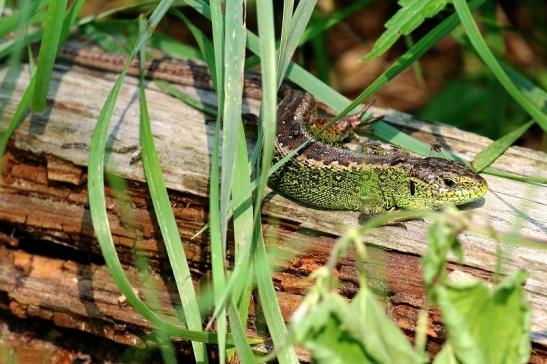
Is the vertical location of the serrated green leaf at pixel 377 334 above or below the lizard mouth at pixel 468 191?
below

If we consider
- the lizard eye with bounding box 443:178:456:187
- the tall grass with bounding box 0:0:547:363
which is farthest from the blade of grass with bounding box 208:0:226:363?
the lizard eye with bounding box 443:178:456:187

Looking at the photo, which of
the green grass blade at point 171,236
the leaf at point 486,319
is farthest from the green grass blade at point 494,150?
the leaf at point 486,319

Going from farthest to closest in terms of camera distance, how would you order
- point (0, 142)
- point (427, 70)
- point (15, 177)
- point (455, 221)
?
point (427, 70) → point (15, 177) → point (0, 142) → point (455, 221)

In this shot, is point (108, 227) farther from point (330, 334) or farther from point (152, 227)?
point (330, 334)

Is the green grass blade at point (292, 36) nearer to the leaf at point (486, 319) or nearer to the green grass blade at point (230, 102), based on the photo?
the green grass blade at point (230, 102)

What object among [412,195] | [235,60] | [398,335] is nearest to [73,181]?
[235,60]

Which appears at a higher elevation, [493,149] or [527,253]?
[493,149]

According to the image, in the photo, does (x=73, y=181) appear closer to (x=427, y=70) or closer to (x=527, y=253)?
(x=527, y=253)

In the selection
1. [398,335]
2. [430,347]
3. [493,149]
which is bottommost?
[398,335]

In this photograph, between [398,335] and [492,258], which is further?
[492,258]
